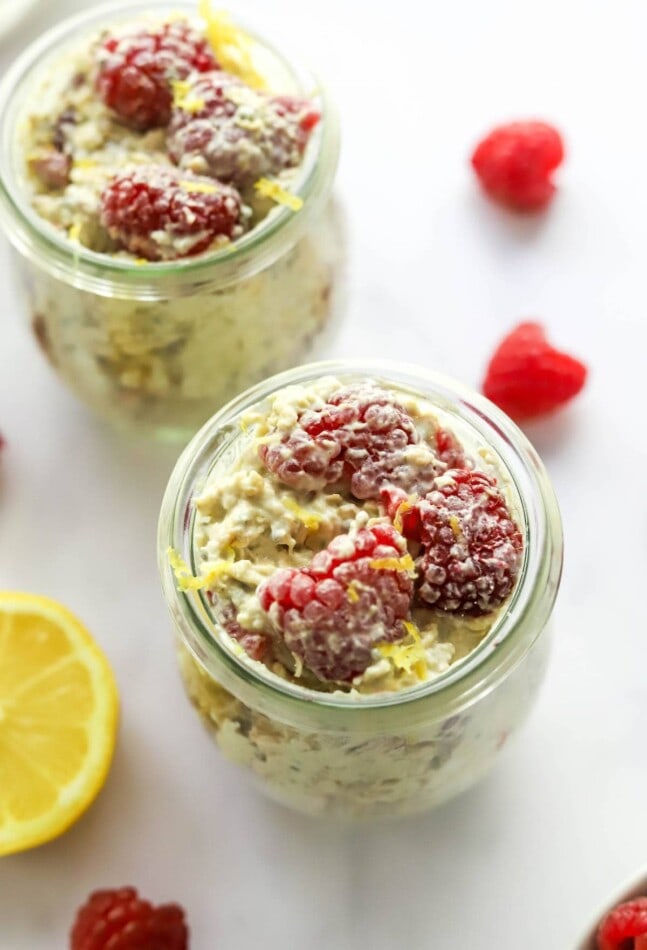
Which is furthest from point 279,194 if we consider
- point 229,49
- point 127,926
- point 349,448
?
point 127,926

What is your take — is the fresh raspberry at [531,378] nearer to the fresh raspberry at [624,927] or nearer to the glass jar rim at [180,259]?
the glass jar rim at [180,259]

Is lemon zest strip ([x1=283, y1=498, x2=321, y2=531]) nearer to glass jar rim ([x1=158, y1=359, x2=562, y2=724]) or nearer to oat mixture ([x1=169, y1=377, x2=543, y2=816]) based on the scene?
oat mixture ([x1=169, y1=377, x2=543, y2=816])

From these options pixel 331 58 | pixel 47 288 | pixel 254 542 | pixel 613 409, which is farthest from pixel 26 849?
pixel 331 58

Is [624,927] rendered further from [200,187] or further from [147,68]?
[147,68]

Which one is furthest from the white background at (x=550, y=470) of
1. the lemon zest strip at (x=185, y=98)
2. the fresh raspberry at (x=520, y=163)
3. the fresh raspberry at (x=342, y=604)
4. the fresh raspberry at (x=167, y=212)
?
the fresh raspberry at (x=342, y=604)

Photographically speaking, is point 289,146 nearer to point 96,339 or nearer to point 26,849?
point 96,339
